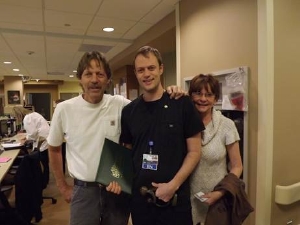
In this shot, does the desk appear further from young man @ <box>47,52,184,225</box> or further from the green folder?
the green folder

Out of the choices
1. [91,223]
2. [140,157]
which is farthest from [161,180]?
[91,223]

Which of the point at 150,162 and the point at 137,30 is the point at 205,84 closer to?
the point at 150,162

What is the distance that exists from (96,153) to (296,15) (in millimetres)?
1835

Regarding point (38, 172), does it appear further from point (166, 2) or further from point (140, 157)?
point (166, 2)

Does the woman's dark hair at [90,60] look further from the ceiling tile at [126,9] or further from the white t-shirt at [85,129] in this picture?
the ceiling tile at [126,9]

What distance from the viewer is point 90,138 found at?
1.45 metres

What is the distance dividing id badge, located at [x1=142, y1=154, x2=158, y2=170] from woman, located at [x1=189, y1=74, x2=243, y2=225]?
0.85 feet

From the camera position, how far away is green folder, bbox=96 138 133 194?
1.32m

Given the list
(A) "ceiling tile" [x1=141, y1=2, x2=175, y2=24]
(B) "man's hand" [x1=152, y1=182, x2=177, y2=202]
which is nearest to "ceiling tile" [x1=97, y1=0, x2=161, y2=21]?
(A) "ceiling tile" [x1=141, y1=2, x2=175, y2=24]

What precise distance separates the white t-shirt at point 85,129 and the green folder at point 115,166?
0.06m

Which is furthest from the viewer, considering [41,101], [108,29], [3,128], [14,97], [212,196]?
[41,101]

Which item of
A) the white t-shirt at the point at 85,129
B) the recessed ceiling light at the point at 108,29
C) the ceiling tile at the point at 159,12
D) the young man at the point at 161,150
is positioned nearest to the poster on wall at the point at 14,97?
the recessed ceiling light at the point at 108,29

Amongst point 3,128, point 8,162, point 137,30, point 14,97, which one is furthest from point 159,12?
point 14,97

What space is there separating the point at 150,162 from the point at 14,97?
1016 centimetres
